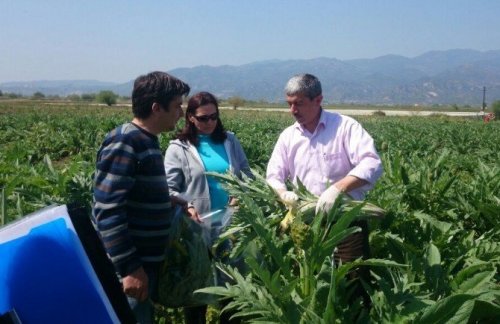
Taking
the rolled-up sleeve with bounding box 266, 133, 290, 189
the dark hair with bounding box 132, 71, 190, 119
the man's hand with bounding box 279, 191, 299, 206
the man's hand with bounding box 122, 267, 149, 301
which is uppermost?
the dark hair with bounding box 132, 71, 190, 119

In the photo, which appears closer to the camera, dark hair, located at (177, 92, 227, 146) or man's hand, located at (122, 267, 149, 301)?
man's hand, located at (122, 267, 149, 301)

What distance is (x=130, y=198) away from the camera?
2373mm

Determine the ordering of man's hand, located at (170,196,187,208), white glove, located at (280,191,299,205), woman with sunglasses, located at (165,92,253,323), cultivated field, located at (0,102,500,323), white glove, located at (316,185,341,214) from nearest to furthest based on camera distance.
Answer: cultivated field, located at (0,102,500,323)
white glove, located at (316,185,341,214)
white glove, located at (280,191,299,205)
man's hand, located at (170,196,187,208)
woman with sunglasses, located at (165,92,253,323)

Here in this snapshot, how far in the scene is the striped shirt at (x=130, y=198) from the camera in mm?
2230

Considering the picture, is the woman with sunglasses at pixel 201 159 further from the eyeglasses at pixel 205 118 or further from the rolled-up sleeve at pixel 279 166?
the rolled-up sleeve at pixel 279 166

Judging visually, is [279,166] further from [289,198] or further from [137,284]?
[137,284]

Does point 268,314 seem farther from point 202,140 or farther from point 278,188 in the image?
point 202,140

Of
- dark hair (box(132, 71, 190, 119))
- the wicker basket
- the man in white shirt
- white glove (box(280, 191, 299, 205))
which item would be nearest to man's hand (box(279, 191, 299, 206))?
white glove (box(280, 191, 299, 205))

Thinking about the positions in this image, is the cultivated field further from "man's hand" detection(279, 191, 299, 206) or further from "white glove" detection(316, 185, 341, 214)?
"white glove" detection(316, 185, 341, 214)

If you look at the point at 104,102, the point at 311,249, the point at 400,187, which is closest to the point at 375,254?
the point at 400,187

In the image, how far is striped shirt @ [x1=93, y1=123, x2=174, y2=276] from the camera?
2.23 metres

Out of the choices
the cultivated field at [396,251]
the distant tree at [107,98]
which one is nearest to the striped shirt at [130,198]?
the cultivated field at [396,251]

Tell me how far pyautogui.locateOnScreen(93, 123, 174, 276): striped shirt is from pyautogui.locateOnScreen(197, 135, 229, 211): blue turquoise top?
0.83 meters

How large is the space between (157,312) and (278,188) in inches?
67.3
